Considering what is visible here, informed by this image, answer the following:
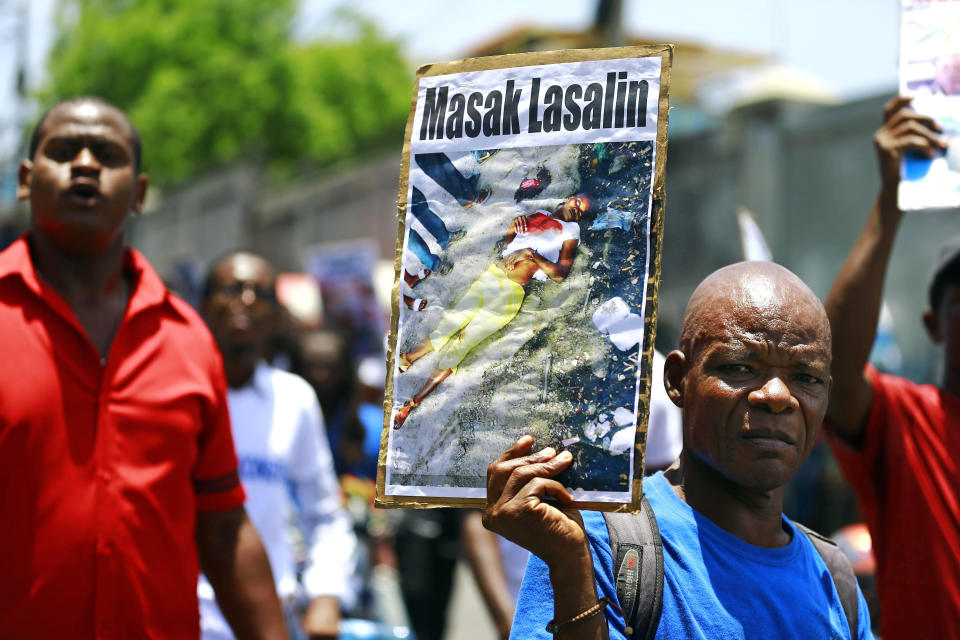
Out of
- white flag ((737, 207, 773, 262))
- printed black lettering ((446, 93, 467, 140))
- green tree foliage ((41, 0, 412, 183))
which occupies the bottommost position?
white flag ((737, 207, 773, 262))

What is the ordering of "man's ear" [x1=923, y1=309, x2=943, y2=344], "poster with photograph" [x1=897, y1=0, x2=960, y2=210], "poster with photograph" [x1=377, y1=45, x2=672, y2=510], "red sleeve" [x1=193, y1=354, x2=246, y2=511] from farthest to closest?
"man's ear" [x1=923, y1=309, x2=943, y2=344] < "red sleeve" [x1=193, y1=354, x2=246, y2=511] < "poster with photograph" [x1=897, y1=0, x2=960, y2=210] < "poster with photograph" [x1=377, y1=45, x2=672, y2=510]

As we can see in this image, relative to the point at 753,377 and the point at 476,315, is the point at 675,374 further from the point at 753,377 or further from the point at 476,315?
the point at 476,315

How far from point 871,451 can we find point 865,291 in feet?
1.38

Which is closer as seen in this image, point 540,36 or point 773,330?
point 773,330

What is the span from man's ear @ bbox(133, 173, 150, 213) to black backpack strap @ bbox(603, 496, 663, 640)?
1.67 meters

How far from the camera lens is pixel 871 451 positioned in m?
3.06

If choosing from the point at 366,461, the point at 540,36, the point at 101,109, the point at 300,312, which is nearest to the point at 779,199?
the point at 300,312

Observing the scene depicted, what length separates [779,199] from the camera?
13.2 meters

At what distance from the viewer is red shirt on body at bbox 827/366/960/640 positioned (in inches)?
111

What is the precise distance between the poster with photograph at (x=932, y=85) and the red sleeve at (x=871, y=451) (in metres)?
0.49

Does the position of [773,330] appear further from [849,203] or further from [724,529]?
[849,203]

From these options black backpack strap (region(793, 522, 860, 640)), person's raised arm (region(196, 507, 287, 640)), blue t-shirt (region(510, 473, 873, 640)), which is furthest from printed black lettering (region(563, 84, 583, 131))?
person's raised arm (region(196, 507, 287, 640))

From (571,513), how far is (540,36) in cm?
2666

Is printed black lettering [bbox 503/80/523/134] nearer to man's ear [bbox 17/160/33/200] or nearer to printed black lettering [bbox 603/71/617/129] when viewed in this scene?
printed black lettering [bbox 603/71/617/129]
